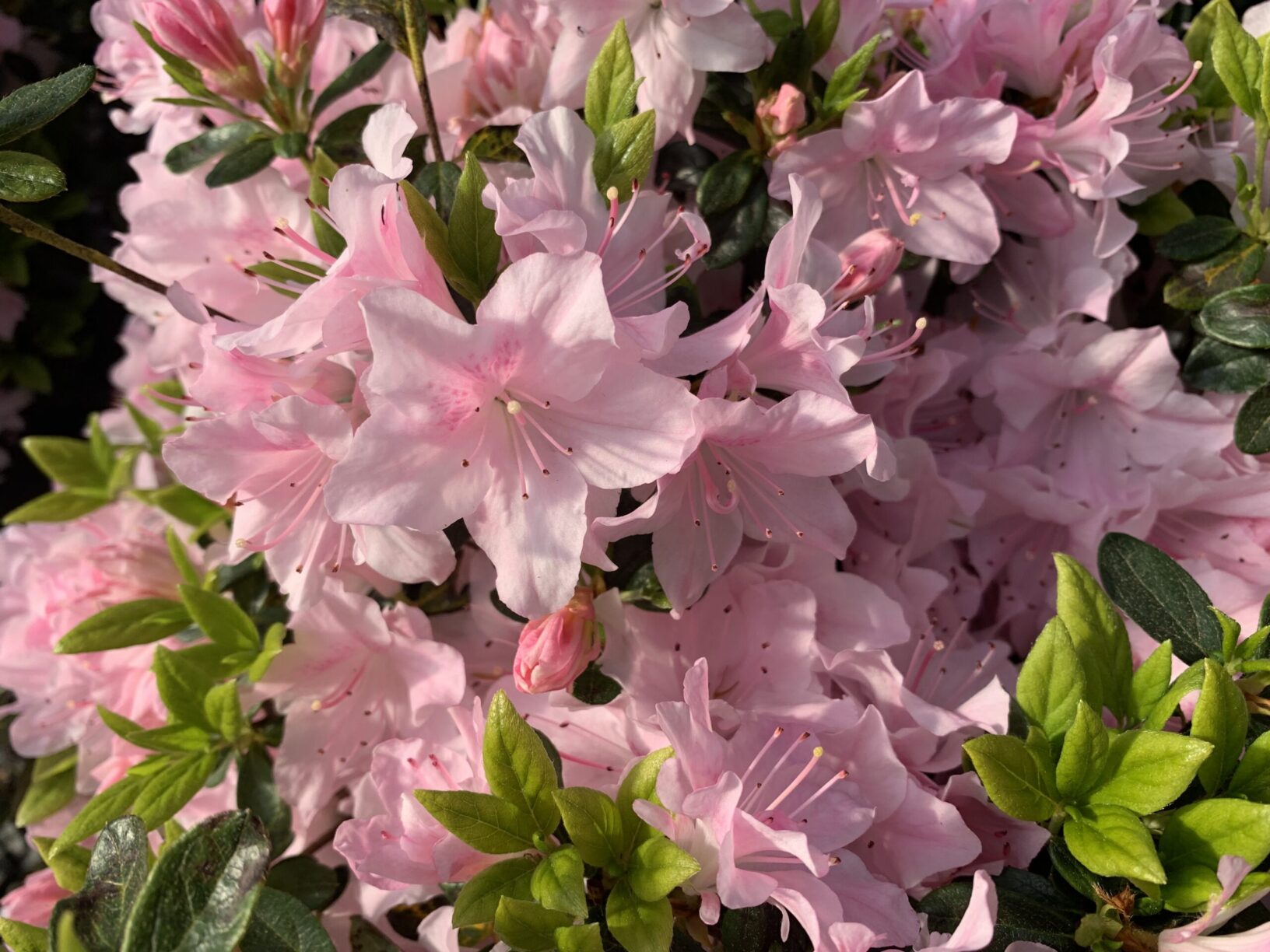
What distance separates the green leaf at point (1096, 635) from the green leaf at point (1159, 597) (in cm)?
5

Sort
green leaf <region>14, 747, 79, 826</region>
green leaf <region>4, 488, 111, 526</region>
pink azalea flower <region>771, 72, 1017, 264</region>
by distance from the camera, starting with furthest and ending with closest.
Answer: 1. green leaf <region>4, 488, 111, 526</region>
2. green leaf <region>14, 747, 79, 826</region>
3. pink azalea flower <region>771, 72, 1017, 264</region>

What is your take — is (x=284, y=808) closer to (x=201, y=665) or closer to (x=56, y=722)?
(x=201, y=665)

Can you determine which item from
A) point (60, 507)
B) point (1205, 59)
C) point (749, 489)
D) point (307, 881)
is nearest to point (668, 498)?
point (749, 489)

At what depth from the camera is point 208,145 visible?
1.08 m

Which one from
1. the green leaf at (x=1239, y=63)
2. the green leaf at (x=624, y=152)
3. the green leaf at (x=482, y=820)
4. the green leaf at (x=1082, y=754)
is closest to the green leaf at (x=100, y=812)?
the green leaf at (x=482, y=820)

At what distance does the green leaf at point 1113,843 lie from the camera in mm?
697

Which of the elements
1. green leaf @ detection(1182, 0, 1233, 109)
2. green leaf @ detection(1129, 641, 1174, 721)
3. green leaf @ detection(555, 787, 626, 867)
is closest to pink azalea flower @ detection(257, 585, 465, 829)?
green leaf @ detection(555, 787, 626, 867)

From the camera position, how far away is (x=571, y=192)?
2.65ft

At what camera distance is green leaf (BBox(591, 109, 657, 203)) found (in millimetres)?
826

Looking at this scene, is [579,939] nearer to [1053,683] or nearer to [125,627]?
[1053,683]

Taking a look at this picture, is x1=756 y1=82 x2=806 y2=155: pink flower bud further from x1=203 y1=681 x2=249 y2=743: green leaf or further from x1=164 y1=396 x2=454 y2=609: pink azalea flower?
x1=203 y1=681 x2=249 y2=743: green leaf

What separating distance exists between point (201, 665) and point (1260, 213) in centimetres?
113

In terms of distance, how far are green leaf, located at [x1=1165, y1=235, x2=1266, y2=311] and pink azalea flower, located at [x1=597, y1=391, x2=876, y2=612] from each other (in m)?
0.48

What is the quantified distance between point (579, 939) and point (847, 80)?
2.47 ft
